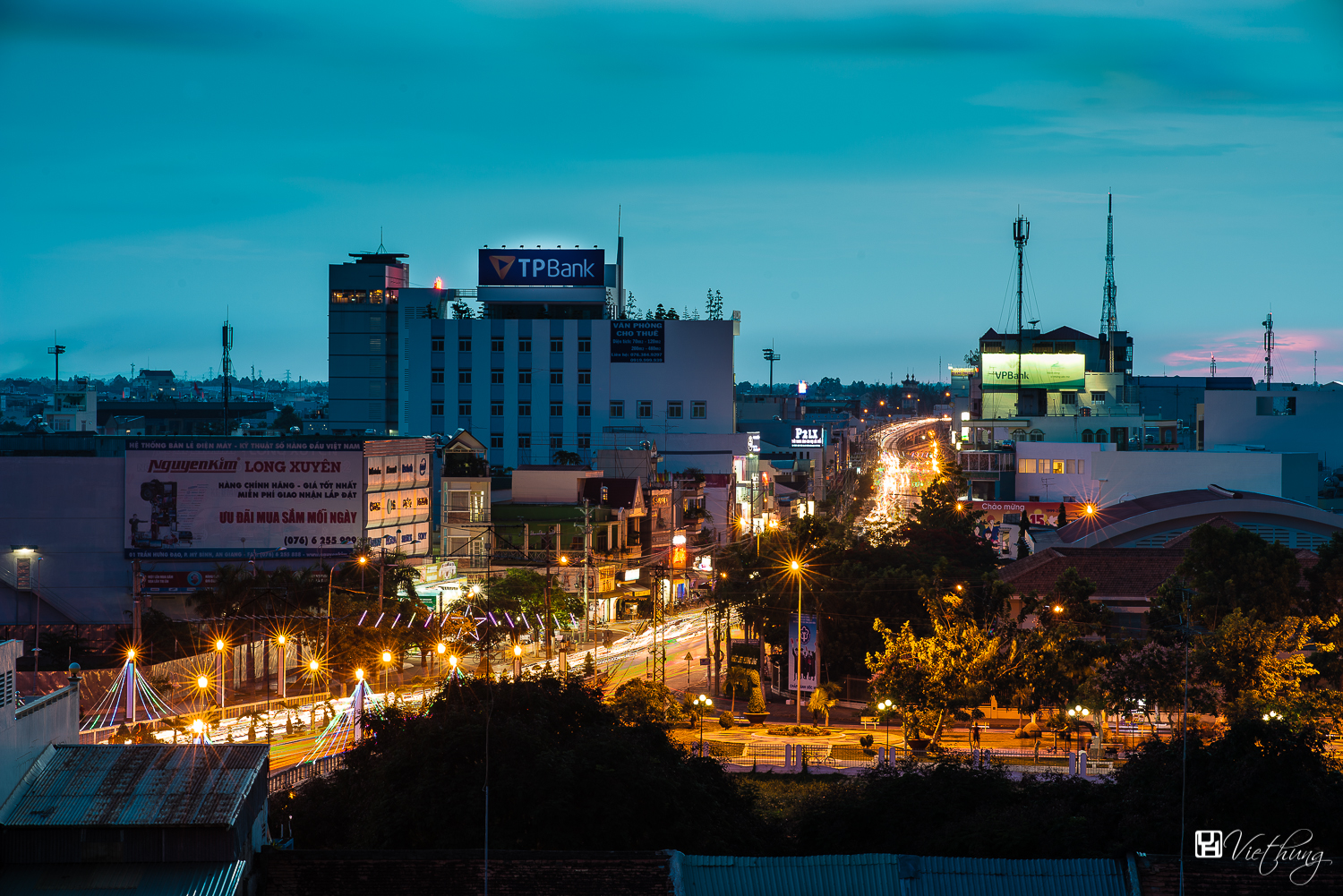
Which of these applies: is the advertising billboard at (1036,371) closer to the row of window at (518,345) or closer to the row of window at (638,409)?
the row of window at (638,409)

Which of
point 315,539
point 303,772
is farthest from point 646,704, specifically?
point 315,539

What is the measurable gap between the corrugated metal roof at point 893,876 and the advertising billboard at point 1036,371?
105 metres

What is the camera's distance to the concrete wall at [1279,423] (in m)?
102

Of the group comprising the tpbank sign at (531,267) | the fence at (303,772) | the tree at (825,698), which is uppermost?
the tpbank sign at (531,267)

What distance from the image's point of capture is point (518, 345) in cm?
10775

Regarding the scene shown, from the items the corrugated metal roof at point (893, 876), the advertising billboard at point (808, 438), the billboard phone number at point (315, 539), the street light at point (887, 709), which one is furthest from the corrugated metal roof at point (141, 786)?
the advertising billboard at point (808, 438)

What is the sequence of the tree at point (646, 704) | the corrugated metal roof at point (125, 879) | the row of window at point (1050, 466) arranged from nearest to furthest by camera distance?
the corrugated metal roof at point (125, 879) → the tree at point (646, 704) → the row of window at point (1050, 466)

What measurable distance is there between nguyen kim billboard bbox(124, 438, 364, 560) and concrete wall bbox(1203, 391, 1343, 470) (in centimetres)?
6943

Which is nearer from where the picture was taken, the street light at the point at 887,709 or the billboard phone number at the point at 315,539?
the street light at the point at 887,709

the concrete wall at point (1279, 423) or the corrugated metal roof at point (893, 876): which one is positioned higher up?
the concrete wall at point (1279, 423)

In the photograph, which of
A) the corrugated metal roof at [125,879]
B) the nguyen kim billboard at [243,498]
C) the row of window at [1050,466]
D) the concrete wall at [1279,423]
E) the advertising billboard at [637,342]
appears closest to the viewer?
the corrugated metal roof at [125,879]

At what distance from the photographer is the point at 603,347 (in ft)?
351
